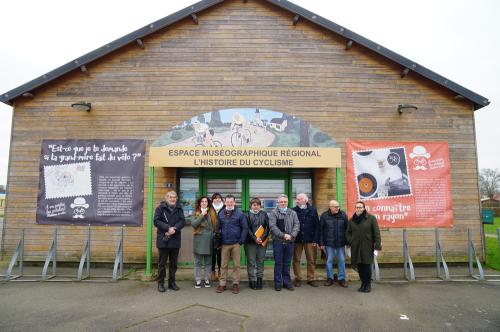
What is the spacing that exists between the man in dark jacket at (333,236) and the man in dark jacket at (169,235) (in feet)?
9.29

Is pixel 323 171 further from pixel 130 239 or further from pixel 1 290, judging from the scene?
pixel 1 290

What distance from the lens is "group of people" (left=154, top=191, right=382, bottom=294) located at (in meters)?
6.19

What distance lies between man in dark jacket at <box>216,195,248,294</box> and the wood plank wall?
2.58m

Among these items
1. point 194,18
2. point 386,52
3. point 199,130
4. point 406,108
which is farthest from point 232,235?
point 386,52

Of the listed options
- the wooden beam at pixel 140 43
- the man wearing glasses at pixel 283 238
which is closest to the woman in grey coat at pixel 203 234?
the man wearing glasses at pixel 283 238

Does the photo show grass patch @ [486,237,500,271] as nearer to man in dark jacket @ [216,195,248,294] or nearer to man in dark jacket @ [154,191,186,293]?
man in dark jacket @ [216,195,248,294]

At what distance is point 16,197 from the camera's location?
8227mm

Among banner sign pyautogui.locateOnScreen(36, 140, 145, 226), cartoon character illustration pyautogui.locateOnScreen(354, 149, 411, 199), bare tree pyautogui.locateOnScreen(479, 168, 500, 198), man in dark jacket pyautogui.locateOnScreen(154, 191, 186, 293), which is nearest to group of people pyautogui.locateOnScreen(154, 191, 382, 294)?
man in dark jacket pyautogui.locateOnScreen(154, 191, 186, 293)

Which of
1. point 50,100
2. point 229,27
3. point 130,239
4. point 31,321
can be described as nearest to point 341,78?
point 229,27

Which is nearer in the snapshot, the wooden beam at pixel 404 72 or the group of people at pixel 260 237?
the group of people at pixel 260 237

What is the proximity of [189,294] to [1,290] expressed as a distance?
361 cm

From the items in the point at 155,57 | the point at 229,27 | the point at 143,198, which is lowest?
the point at 143,198

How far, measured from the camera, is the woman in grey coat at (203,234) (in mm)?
6275

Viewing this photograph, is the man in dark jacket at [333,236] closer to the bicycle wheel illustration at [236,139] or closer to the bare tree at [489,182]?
the bicycle wheel illustration at [236,139]
